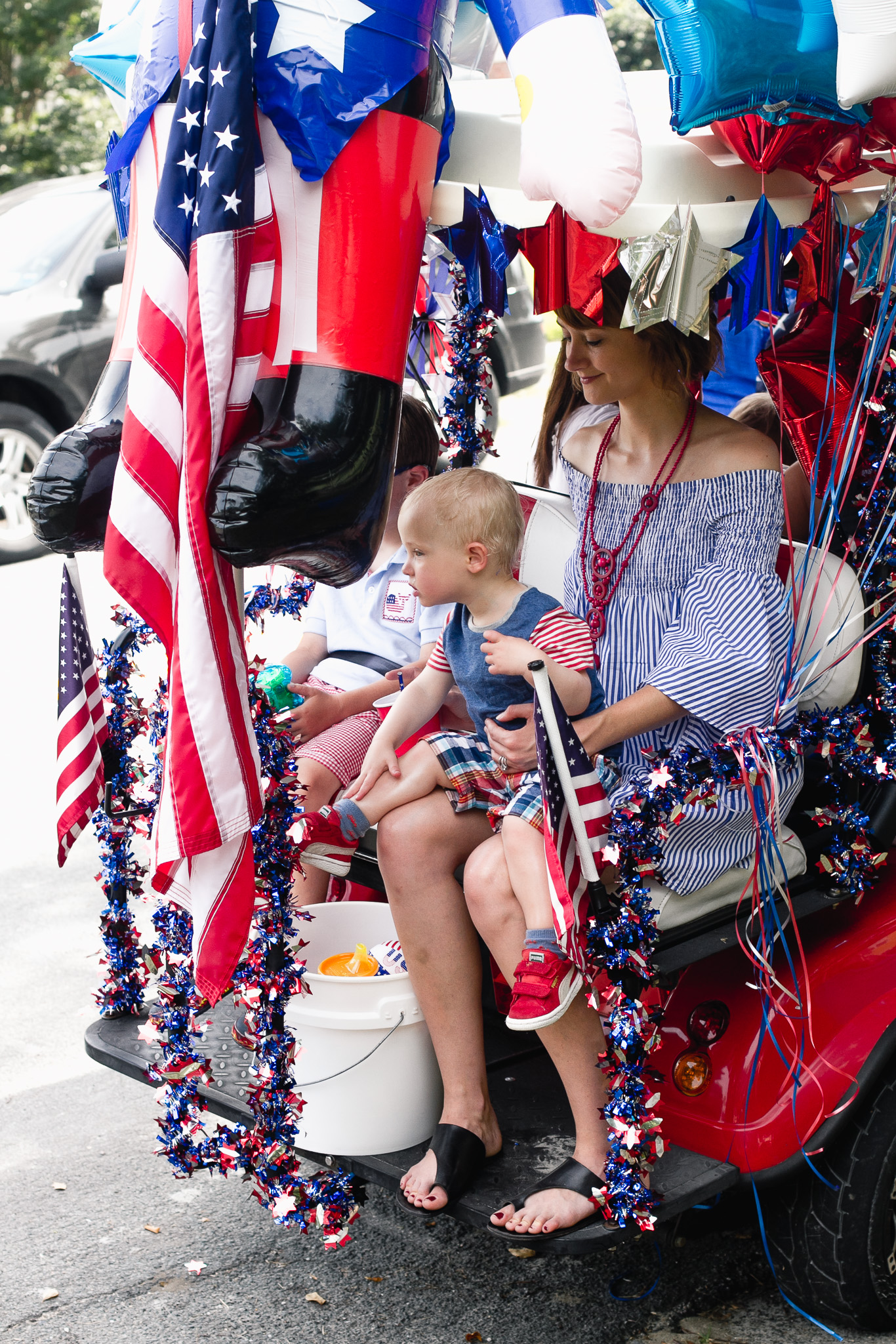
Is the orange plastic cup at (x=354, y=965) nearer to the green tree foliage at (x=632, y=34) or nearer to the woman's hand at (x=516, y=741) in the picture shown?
the woman's hand at (x=516, y=741)

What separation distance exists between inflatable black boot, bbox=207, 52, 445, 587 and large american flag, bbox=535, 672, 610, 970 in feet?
1.29

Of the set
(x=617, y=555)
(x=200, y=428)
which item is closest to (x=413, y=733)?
(x=617, y=555)

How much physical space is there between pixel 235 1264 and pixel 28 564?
6.23 m

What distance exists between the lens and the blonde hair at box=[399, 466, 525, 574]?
2.38 m

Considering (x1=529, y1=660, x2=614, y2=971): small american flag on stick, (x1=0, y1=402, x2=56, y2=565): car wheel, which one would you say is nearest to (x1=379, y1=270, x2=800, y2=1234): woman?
(x1=529, y1=660, x2=614, y2=971): small american flag on stick

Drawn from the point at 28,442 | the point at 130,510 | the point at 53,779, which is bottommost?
the point at 53,779

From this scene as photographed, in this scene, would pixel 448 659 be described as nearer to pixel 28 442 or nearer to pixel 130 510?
pixel 130 510

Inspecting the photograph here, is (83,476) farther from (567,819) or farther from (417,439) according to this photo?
(417,439)

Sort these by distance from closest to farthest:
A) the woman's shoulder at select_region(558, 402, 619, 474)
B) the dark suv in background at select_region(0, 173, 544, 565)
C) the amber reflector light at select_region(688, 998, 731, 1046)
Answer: the amber reflector light at select_region(688, 998, 731, 1046)
the woman's shoulder at select_region(558, 402, 619, 474)
the dark suv in background at select_region(0, 173, 544, 565)

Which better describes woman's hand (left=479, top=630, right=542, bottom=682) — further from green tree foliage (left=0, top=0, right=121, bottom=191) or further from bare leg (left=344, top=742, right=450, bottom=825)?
green tree foliage (left=0, top=0, right=121, bottom=191)

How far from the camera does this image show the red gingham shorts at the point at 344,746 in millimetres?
2883

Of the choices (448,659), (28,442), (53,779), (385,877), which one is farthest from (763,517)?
(28,442)

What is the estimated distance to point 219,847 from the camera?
204 cm

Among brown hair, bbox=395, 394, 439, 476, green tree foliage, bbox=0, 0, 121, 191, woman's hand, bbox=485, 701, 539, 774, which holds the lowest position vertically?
woman's hand, bbox=485, 701, 539, 774
